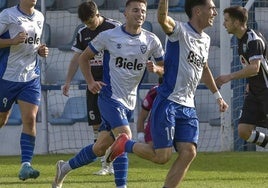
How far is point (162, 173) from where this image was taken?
12.7 metres

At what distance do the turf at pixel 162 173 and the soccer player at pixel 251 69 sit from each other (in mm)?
606

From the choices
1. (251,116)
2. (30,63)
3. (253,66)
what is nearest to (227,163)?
(251,116)

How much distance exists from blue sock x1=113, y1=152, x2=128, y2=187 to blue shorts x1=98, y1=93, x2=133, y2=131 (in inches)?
13.1

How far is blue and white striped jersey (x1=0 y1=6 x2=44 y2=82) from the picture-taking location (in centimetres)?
1181

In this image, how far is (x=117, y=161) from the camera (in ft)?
34.2

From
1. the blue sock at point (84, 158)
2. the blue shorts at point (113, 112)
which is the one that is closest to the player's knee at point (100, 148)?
the blue sock at point (84, 158)

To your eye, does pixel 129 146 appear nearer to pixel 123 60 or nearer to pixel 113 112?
pixel 113 112

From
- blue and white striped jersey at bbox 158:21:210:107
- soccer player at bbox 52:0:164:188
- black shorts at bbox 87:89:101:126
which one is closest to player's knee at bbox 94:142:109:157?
soccer player at bbox 52:0:164:188

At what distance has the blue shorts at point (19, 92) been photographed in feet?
38.8

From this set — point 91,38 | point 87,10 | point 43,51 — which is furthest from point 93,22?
point 43,51

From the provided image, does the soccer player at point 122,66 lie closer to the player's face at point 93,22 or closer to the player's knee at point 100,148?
the player's knee at point 100,148

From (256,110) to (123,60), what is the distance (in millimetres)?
3051

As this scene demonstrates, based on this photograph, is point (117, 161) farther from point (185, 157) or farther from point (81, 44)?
point (81, 44)

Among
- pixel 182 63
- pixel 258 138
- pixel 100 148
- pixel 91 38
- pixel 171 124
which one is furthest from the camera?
pixel 258 138
